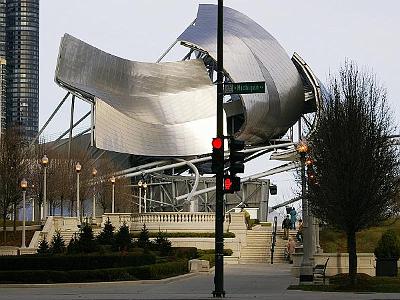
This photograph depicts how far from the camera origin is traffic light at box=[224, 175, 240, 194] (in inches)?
1113

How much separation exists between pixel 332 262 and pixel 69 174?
54.4 meters

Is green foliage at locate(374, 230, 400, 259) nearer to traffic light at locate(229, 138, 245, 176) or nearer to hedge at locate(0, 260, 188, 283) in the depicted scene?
hedge at locate(0, 260, 188, 283)

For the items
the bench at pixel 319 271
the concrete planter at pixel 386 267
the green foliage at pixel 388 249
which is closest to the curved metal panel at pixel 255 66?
the green foliage at pixel 388 249

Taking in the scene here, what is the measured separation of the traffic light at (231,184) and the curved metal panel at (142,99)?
7326 centimetres

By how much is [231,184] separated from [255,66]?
267 feet

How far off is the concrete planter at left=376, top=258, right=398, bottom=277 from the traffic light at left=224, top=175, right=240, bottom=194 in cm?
1272

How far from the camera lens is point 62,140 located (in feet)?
366

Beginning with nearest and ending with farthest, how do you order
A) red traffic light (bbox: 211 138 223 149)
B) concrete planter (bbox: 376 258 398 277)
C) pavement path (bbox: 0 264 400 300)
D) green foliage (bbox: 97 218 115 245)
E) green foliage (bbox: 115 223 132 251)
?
red traffic light (bbox: 211 138 223 149) → pavement path (bbox: 0 264 400 300) → concrete planter (bbox: 376 258 398 277) → green foliage (bbox: 115 223 132 251) → green foliage (bbox: 97 218 115 245)

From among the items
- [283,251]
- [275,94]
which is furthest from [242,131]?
[283,251]

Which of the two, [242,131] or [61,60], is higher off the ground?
[61,60]

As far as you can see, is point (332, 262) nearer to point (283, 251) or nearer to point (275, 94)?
point (283, 251)

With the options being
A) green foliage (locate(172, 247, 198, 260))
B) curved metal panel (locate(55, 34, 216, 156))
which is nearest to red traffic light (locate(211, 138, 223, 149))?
green foliage (locate(172, 247, 198, 260))

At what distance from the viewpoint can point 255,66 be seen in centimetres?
10862

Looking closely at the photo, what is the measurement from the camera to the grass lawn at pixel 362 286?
32750 mm
